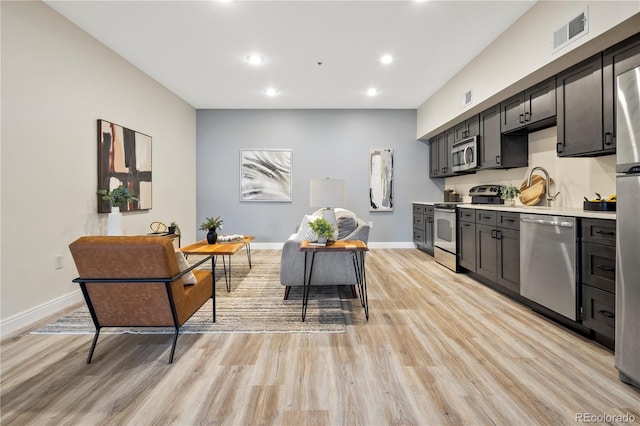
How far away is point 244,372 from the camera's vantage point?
5.96ft

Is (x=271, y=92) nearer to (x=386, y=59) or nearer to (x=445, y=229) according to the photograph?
(x=386, y=59)

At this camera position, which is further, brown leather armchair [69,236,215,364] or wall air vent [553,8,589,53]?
wall air vent [553,8,589,53]

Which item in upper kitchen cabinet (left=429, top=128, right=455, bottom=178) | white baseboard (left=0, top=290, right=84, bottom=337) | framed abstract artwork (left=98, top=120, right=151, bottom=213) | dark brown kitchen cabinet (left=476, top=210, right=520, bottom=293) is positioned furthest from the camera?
upper kitchen cabinet (left=429, top=128, right=455, bottom=178)

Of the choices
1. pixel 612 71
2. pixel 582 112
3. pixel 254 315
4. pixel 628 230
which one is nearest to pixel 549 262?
pixel 628 230

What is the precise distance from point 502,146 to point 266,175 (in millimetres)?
4072

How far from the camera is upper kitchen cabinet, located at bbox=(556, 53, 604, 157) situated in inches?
91.7

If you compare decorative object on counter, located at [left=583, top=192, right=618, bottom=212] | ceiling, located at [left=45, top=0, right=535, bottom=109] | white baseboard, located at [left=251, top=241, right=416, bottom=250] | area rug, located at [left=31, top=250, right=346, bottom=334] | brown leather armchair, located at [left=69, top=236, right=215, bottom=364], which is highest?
ceiling, located at [left=45, top=0, right=535, bottom=109]

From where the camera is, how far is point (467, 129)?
4.48 meters

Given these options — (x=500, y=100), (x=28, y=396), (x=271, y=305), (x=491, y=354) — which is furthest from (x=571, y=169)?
(x=28, y=396)

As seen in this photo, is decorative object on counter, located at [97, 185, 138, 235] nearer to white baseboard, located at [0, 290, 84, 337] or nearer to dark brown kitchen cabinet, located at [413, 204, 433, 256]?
white baseboard, located at [0, 290, 84, 337]

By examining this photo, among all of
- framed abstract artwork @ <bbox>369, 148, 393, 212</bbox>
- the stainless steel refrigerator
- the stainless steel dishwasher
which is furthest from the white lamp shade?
framed abstract artwork @ <bbox>369, 148, 393, 212</bbox>

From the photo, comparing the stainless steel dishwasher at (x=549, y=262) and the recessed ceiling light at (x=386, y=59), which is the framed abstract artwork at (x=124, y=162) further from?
the stainless steel dishwasher at (x=549, y=262)

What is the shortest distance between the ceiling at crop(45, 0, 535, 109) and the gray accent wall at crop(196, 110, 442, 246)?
1069mm

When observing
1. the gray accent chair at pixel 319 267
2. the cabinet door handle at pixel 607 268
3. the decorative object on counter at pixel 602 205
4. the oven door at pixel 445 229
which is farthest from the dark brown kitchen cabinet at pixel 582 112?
the gray accent chair at pixel 319 267
